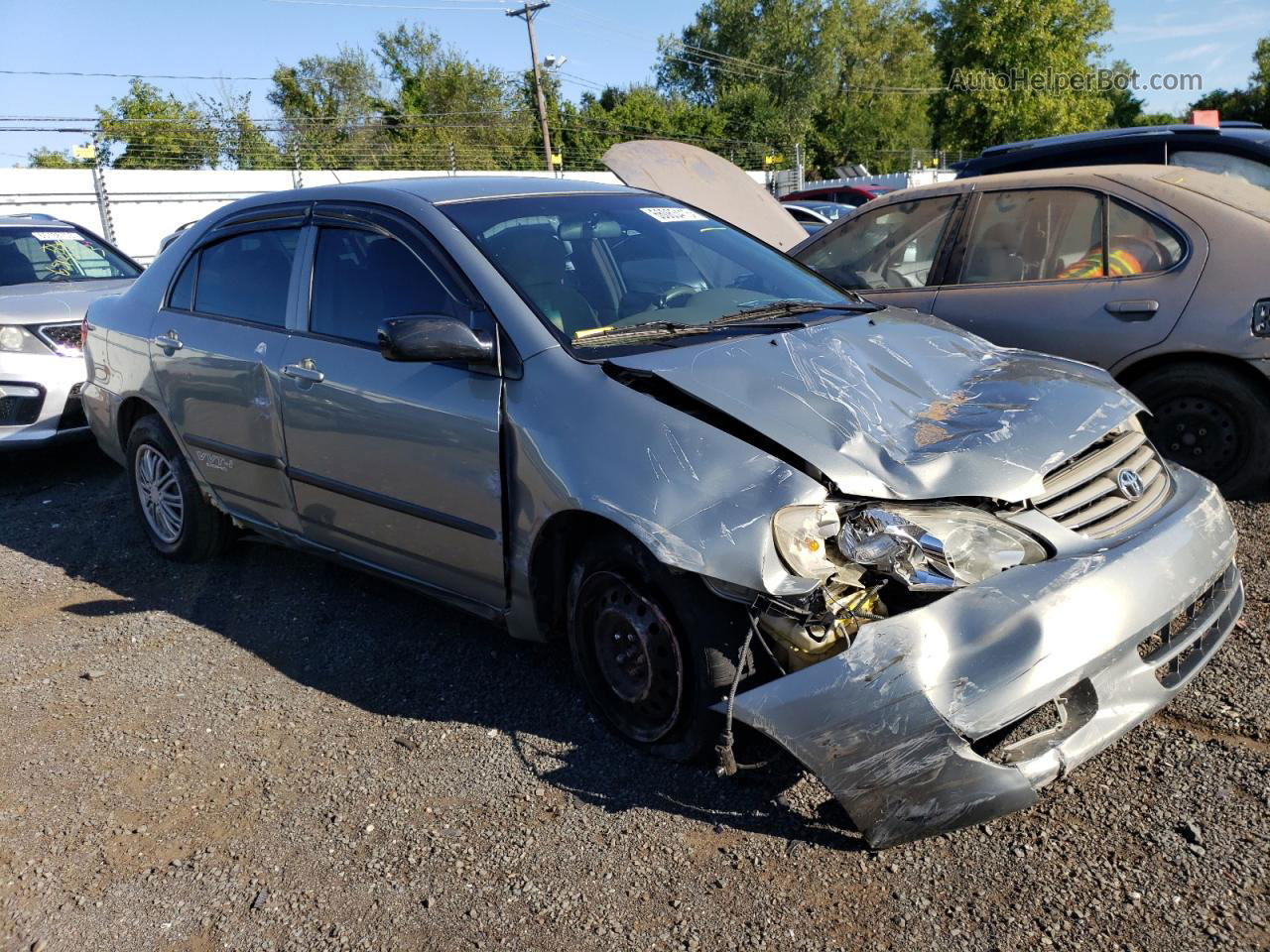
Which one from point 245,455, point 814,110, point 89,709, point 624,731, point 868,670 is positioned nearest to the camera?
point 868,670

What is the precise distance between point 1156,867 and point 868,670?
2.75 feet

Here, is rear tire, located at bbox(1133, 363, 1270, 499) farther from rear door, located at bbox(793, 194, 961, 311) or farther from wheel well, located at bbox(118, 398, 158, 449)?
wheel well, located at bbox(118, 398, 158, 449)

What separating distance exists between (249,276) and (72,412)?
3084 mm

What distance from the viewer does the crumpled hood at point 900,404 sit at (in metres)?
2.69

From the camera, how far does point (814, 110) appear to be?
228 ft

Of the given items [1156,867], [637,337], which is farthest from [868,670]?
[637,337]

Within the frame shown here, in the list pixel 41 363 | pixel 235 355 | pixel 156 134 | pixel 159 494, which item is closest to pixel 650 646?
pixel 235 355

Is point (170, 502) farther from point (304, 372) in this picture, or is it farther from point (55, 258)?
point (55, 258)

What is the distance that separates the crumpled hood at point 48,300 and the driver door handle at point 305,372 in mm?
3242

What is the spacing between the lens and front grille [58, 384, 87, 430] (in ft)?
22.0

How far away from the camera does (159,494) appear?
202 inches

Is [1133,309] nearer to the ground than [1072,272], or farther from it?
nearer to the ground

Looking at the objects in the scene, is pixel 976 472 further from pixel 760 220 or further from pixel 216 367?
pixel 760 220

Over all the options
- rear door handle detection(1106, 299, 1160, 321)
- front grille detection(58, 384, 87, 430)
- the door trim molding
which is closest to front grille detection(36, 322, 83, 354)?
front grille detection(58, 384, 87, 430)
